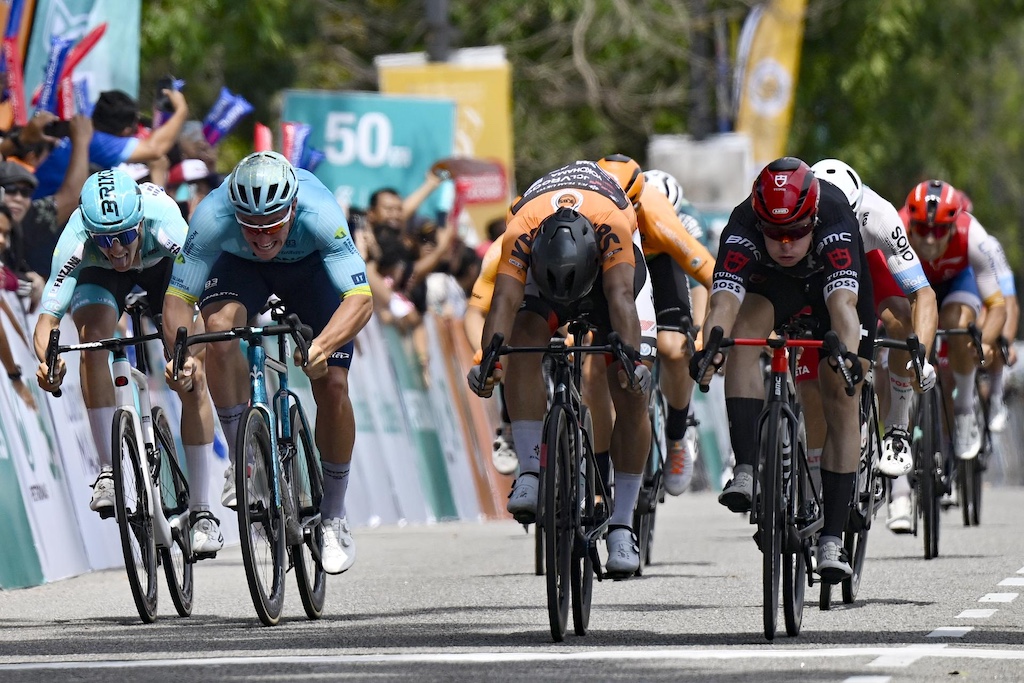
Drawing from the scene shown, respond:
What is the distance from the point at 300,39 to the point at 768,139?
604 centimetres

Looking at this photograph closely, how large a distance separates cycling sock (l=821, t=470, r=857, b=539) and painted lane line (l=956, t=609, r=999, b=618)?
85cm

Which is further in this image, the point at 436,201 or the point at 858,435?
the point at 436,201

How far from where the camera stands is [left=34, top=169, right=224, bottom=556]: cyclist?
10.1 meters

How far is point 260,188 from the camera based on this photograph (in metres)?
9.66

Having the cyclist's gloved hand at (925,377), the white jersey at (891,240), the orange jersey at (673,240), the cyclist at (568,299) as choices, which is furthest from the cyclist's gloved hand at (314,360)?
the white jersey at (891,240)

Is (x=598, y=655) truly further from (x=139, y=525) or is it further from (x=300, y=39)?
(x=300, y=39)

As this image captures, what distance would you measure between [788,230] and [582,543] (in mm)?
1538

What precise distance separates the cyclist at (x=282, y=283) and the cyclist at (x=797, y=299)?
5.38 feet

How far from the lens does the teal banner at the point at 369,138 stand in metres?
19.7

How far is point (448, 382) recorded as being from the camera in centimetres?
1984

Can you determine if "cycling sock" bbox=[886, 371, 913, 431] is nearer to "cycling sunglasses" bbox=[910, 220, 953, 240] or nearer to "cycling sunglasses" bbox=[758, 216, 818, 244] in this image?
"cycling sunglasses" bbox=[910, 220, 953, 240]

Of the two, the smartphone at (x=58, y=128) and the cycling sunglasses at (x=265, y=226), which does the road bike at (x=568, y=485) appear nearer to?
the cycling sunglasses at (x=265, y=226)

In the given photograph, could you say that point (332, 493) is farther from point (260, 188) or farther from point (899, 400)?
point (899, 400)

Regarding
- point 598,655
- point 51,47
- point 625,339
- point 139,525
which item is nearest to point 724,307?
point 625,339
